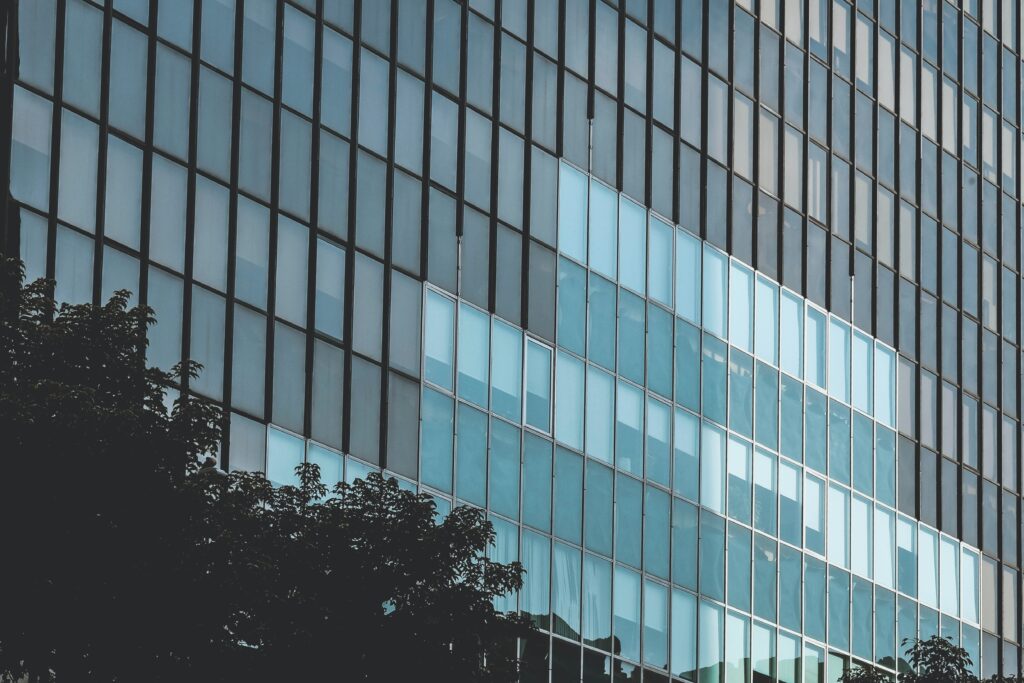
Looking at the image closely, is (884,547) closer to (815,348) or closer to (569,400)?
(815,348)

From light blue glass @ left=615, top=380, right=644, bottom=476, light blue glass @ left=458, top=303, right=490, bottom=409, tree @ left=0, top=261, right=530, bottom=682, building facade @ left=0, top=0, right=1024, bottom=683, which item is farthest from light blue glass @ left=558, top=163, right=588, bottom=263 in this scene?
tree @ left=0, top=261, right=530, bottom=682

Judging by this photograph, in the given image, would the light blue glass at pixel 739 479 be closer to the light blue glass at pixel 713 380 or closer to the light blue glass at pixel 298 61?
the light blue glass at pixel 713 380

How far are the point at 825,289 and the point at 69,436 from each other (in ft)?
114

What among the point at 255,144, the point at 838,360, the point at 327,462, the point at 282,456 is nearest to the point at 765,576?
the point at 838,360

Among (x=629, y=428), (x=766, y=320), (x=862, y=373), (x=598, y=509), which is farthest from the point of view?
(x=862, y=373)

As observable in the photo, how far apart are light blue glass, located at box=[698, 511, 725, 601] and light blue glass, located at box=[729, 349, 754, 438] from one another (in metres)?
2.58

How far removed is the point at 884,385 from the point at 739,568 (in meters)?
8.72

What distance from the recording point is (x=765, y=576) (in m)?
55.9

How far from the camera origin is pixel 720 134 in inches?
2259

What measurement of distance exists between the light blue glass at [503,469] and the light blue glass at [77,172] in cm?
1142

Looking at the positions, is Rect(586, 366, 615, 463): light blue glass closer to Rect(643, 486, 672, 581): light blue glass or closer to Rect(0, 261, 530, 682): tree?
Rect(643, 486, 672, 581): light blue glass

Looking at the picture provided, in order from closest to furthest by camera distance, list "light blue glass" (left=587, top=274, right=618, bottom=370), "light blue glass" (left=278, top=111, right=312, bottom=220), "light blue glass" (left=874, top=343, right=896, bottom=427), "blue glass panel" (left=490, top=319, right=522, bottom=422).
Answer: "light blue glass" (left=278, top=111, right=312, bottom=220)
"blue glass panel" (left=490, top=319, right=522, bottom=422)
"light blue glass" (left=587, top=274, right=618, bottom=370)
"light blue glass" (left=874, top=343, right=896, bottom=427)

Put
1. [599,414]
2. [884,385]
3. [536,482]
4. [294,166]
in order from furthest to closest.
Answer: [884,385], [599,414], [536,482], [294,166]

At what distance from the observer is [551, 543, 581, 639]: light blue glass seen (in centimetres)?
4900
